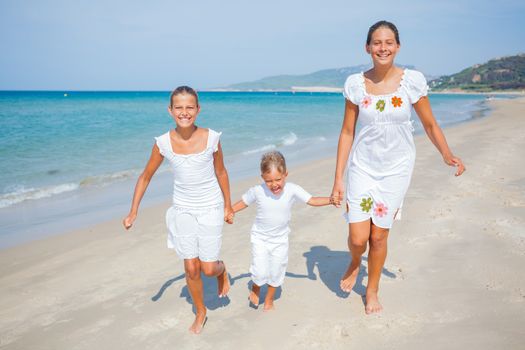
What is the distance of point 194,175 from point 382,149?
5.00 ft

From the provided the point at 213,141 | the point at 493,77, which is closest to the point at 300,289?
the point at 213,141

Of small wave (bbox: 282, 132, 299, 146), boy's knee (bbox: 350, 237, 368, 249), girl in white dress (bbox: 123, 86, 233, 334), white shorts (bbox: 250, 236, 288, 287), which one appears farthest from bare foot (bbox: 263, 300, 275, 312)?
small wave (bbox: 282, 132, 299, 146)

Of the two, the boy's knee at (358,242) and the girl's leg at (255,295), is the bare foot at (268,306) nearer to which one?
the girl's leg at (255,295)

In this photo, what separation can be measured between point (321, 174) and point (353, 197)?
620 centimetres

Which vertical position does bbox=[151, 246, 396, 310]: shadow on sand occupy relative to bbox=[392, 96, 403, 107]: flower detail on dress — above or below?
below

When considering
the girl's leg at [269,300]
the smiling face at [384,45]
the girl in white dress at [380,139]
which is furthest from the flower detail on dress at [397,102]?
the girl's leg at [269,300]

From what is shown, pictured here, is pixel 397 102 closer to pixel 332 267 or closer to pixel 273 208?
pixel 273 208

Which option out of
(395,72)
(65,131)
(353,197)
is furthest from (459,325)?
(65,131)

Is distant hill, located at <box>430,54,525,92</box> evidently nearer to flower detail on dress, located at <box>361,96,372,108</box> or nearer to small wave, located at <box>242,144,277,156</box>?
small wave, located at <box>242,144,277,156</box>

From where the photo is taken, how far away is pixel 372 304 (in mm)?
3562

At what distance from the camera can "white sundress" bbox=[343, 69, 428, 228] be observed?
3.31 m

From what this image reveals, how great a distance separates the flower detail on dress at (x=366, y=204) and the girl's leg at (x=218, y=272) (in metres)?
1.32

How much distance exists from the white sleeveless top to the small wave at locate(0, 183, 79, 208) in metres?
6.35

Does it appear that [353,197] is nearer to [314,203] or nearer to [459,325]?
[314,203]
